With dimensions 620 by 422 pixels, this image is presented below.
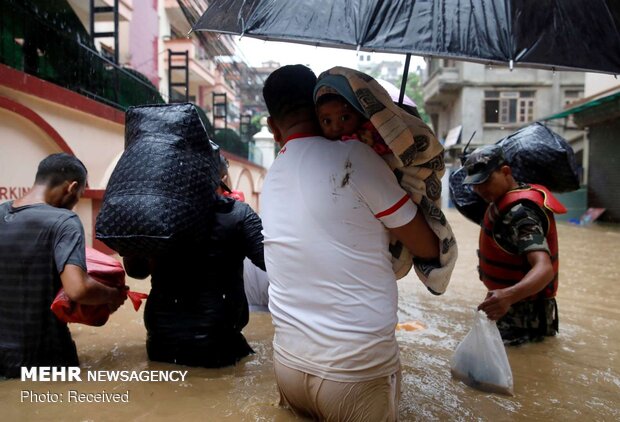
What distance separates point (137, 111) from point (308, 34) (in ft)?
3.00

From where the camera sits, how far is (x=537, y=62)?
1887 millimetres

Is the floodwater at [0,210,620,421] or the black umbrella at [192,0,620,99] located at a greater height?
the black umbrella at [192,0,620,99]

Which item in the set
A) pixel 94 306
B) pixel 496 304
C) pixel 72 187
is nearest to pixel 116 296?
pixel 94 306

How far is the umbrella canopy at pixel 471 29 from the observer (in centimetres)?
185

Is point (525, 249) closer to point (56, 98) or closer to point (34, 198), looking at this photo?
point (34, 198)

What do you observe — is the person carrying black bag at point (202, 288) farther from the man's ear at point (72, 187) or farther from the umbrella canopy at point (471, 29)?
the umbrella canopy at point (471, 29)

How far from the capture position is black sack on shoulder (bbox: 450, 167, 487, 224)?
3447mm

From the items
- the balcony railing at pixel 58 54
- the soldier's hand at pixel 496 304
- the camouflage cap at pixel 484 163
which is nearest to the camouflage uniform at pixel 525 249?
the camouflage cap at pixel 484 163

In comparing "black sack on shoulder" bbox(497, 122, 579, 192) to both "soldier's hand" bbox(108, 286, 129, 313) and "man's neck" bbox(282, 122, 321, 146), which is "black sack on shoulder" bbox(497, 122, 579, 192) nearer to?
"man's neck" bbox(282, 122, 321, 146)

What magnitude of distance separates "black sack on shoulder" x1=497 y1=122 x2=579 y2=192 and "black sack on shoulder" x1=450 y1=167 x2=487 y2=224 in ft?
1.05

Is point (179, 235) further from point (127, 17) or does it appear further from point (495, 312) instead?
point (127, 17)

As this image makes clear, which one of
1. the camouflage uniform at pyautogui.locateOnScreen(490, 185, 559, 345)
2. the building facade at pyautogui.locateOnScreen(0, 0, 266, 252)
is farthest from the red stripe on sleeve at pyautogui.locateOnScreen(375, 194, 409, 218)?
the building facade at pyautogui.locateOnScreen(0, 0, 266, 252)

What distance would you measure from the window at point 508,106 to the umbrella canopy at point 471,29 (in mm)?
22960

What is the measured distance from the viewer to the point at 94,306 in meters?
2.25
